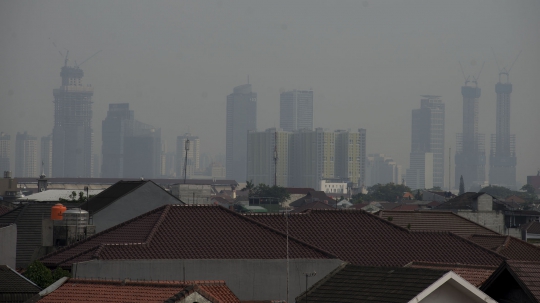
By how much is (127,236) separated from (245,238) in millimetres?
3265

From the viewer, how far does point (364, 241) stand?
3122cm

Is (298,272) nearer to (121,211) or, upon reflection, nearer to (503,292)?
(503,292)

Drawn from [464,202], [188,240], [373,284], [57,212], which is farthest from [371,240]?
[464,202]

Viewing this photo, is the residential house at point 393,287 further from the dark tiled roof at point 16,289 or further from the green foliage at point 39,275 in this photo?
the green foliage at point 39,275

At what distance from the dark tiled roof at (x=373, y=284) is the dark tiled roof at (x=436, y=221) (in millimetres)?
22641

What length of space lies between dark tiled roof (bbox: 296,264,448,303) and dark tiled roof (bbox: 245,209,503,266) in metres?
9.76

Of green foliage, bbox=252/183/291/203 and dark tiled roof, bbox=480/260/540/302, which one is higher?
dark tiled roof, bbox=480/260/540/302

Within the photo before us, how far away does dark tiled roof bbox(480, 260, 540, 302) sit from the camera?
52.9ft

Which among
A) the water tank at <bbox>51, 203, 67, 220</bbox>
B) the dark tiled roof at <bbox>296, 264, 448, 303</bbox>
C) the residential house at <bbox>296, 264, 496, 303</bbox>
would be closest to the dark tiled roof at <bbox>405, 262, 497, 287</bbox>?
the residential house at <bbox>296, 264, 496, 303</bbox>

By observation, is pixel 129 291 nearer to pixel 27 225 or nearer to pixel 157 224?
pixel 157 224

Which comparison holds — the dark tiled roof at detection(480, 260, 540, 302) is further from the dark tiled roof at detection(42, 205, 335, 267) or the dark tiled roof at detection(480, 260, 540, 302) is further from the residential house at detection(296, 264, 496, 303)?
the dark tiled roof at detection(42, 205, 335, 267)

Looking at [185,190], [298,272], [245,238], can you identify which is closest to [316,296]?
[298,272]

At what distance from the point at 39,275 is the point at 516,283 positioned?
43.9 feet

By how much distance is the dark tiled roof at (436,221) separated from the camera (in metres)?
42.6
